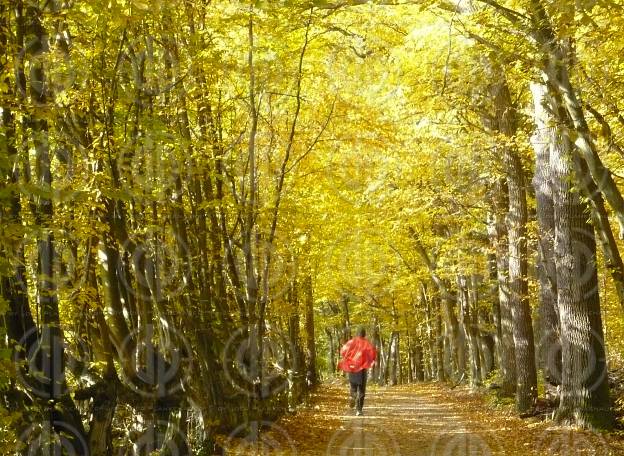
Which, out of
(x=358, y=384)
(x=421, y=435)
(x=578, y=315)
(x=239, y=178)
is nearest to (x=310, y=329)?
(x=358, y=384)

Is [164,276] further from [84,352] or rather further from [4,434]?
[4,434]

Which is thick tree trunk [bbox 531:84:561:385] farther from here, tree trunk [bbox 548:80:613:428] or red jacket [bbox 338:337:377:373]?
red jacket [bbox 338:337:377:373]

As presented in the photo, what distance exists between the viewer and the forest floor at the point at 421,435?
34.3 ft

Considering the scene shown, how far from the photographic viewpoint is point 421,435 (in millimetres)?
12805

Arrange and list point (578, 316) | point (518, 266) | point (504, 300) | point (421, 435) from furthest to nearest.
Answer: point (504, 300), point (518, 266), point (421, 435), point (578, 316)

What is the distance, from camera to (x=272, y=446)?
11023 mm

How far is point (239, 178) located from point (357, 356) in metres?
4.68

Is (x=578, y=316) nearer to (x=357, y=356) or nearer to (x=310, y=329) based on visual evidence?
(x=357, y=356)

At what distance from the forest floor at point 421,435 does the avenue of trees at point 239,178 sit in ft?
1.91

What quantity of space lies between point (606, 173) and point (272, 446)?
6.80 m

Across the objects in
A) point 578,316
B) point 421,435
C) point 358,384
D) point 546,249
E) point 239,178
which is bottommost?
point 421,435

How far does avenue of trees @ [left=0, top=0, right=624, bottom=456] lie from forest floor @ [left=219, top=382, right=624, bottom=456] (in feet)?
1.91

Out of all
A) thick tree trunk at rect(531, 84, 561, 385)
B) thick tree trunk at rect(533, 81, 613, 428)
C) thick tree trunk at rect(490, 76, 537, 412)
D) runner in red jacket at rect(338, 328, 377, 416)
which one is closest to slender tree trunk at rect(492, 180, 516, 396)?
thick tree trunk at rect(490, 76, 537, 412)

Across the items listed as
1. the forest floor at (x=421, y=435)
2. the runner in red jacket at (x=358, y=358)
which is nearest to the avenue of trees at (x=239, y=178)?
the forest floor at (x=421, y=435)
